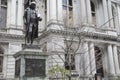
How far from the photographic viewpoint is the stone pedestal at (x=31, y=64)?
32.6 ft

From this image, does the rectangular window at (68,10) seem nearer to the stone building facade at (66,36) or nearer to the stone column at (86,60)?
the stone building facade at (66,36)

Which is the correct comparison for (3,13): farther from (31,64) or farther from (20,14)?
(31,64)

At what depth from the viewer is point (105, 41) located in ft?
94.1

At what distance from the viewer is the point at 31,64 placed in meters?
10.2

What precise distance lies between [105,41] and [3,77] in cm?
1446

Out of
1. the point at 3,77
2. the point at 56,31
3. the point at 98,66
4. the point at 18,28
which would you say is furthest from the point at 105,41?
the point at 3,77

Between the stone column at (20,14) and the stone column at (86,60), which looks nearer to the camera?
the stone column at (86,60)

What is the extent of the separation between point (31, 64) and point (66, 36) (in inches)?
627

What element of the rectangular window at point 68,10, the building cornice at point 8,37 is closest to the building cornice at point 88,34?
the rectangular window at point 68,10

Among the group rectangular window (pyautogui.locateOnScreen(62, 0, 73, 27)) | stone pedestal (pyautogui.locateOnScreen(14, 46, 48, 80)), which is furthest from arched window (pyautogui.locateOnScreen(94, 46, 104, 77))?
stone pedestal (pyautogui.locateOnScreen(14, 46, 48, 80))

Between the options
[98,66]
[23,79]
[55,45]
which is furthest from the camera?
[98,66]

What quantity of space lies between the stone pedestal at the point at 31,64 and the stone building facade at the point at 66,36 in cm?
1331

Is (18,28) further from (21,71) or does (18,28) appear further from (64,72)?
(21,71)

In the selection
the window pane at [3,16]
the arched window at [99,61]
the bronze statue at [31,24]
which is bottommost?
the arched window at [99,61]
